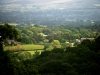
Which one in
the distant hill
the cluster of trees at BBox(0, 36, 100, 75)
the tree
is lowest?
the distant hill

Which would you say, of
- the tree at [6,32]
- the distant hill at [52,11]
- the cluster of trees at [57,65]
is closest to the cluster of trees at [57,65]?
the cluster of trees at [57,65]

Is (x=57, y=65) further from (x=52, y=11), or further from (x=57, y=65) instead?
(x=52, y=11)

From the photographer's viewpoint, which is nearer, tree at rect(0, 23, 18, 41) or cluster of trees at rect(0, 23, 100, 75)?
cluster of trees at rect(0, 23, 100, 75)

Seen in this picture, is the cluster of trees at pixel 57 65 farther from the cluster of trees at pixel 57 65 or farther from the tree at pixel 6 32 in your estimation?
the tree at pixel 6 32

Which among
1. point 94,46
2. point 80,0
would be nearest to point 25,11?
point 80,0

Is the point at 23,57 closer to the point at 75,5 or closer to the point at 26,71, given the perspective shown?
the point at 26,71

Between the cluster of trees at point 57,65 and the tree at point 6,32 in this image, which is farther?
the tree at point 6,32

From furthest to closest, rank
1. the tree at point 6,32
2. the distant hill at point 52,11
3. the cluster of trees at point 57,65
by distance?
the distant hill at point 52,11
the tree at point 6,32
the cluster of trees at point 57,65

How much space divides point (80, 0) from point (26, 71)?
12070 centimetres

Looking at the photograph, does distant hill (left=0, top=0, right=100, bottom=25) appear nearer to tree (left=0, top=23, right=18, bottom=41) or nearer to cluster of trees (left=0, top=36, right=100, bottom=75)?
cluster of trees (left=0, top=36, right=100, bottom=75)

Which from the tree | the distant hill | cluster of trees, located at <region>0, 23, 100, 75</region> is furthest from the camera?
the distant hill

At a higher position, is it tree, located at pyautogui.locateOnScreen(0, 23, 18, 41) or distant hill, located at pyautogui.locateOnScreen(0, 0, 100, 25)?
tree, located at pyautogui.locateOnScreen(0, 23, 18, 41)

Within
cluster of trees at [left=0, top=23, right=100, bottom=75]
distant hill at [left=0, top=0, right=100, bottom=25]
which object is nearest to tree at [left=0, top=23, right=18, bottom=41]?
cluster of trees at [left=0, top=23, right=100, bottom=75]

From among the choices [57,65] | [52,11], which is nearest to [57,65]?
[57,65]
